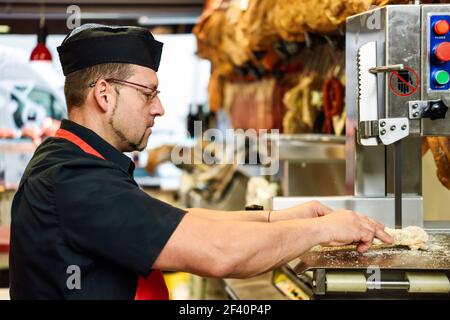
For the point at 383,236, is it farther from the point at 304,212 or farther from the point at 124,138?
the point at 124,138

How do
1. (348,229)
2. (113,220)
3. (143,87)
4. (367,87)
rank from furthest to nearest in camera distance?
1. (367,87)
2. (143,87)
3. (348,229)
4. (113,220)

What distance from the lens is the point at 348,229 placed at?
7.26ft

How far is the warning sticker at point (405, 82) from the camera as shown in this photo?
260 cm

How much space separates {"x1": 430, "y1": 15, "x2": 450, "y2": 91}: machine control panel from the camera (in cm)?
257

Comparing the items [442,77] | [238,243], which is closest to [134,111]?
[238,243]

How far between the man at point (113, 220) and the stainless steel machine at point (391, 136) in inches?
4.5

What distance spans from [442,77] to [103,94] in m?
1.10

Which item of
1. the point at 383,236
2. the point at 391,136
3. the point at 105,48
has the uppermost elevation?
the point at 105,48

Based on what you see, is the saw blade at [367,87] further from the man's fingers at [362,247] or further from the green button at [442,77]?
the man's fingers at [362,247]

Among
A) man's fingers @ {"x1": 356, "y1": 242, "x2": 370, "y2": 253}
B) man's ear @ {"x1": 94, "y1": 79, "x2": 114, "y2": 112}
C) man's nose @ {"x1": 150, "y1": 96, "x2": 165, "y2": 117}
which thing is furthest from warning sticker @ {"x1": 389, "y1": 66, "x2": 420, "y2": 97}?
man's ear @ {"x1": 94, "y1": 79, "x2": 114, "y2": 112}

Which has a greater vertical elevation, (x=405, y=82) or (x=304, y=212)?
(x=405, y=82)

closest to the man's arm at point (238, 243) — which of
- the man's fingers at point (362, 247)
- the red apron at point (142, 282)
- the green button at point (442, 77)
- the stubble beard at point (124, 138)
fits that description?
the man's fingers at point (362, 247)

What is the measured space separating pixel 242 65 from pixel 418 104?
17.6 ft
